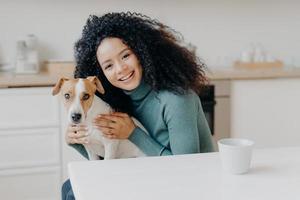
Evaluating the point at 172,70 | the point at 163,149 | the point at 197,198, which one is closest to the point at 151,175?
the point at 197,198

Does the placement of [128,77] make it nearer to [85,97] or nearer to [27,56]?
[85,97]

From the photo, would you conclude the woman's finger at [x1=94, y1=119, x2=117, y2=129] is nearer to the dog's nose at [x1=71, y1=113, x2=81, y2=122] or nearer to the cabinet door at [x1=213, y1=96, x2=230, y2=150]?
the dog's nose at [x1=71, y1=113, x2=81, y2=122]

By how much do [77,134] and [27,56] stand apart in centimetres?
172

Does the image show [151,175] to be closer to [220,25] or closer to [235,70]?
[235,70]

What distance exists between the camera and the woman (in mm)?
1516

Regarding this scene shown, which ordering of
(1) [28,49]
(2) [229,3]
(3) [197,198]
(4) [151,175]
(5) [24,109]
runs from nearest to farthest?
(3) [197,198], (4) [151,175], (5) [24,109], (1) [28,49], (2) [229,3]

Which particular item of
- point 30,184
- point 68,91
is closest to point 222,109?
point 30,184

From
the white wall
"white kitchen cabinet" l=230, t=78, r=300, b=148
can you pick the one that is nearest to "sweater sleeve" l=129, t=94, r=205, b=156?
"white kitchen cabinet" l=230, t=78, r=300, b=148

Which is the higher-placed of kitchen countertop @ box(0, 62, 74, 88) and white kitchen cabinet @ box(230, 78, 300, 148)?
kitchen countertop @ box(0, 62, 74, 88)

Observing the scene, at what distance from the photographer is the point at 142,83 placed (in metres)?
1.59

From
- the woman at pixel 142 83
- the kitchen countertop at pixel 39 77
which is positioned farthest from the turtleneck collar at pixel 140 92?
the kitchen countertop at pixel 39 77

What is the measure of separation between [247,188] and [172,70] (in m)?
0.57

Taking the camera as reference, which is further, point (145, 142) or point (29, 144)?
point (29, 144)

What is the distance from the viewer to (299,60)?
3.66 meters
